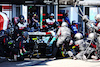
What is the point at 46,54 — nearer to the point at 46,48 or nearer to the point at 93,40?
the point at 46,48

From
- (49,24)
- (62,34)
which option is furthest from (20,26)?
(62,34)

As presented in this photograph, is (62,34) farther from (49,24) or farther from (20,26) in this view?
(20,26)

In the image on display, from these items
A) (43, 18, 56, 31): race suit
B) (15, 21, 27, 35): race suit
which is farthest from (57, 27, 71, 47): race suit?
(15, 21, 27, 35): race suit

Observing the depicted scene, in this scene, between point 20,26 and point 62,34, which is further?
point 20,26

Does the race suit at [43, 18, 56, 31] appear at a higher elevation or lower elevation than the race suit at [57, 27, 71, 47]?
higher

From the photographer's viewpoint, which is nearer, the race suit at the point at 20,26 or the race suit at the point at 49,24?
the race suit at the point at 20,26

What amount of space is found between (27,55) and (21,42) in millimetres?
1108

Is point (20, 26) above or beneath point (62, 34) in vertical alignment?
above

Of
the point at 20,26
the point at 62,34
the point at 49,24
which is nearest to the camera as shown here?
the point at 62,34

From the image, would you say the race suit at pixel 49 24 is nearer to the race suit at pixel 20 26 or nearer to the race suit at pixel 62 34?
the race suit at pixel 20 26

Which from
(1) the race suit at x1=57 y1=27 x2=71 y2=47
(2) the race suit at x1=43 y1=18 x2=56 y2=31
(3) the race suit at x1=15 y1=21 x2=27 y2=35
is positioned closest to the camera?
(1) the race suit at x1=57 y1=27 x2=71 y2=47

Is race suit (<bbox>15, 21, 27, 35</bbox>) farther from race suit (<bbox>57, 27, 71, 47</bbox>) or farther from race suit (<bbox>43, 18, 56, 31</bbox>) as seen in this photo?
race suit (<bbox>57, 27, 71, 47</bbox>)

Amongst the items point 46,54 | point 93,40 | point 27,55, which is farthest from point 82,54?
point 27,55

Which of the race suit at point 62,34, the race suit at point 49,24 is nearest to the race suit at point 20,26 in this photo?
the race suit at point 49,24
